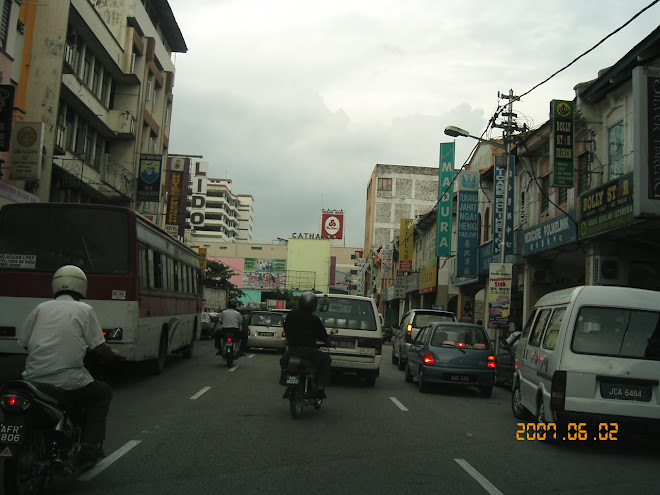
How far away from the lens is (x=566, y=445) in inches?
337

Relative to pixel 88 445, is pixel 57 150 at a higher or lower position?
higher

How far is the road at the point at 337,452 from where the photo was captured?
6062mm

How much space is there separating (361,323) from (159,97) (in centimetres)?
2789

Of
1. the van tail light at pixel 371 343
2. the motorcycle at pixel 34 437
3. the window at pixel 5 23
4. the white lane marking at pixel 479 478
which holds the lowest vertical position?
the white lane marking at pixel 479 478

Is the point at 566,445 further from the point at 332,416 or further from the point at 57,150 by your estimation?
the point at 57,150

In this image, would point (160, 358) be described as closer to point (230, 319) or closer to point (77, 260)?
point (230, 319)

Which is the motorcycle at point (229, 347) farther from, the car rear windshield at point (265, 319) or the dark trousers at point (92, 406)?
the dark trousers at point (92, 406)

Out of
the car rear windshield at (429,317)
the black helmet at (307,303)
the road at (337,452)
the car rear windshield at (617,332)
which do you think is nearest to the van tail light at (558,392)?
the car rear windshield at (617,332)

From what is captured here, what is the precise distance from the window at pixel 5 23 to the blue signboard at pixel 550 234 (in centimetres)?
1665

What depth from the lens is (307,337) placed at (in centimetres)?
994

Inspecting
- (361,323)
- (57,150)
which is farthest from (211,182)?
(361,323)

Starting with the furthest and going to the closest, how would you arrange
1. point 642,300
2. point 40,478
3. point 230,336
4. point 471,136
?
point 471,136 < point 230,336 < point 642,300 < point 40,478

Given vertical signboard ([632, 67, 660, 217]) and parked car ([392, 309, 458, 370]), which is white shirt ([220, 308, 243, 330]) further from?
vertical signboard ([632, 67, 660, 217])

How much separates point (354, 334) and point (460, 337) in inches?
90.4
